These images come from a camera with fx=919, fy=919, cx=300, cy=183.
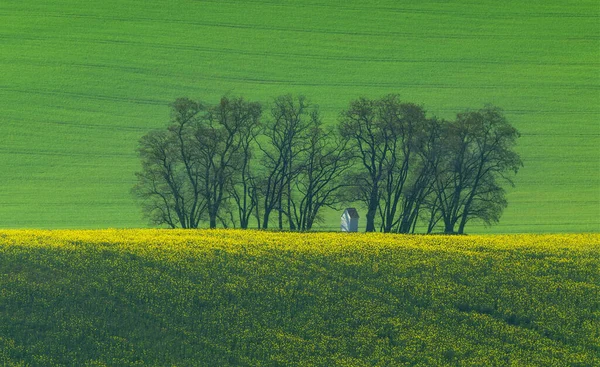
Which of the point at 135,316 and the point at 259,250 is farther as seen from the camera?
the point at 259,250

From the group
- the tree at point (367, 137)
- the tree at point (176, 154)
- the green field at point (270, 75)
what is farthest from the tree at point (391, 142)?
the green field at point (270, 75)

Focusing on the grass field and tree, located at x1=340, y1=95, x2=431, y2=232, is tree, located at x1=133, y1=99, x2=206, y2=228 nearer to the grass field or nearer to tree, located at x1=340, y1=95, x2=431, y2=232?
tree, located at x1=340, y1=95, x2=431, y2=232

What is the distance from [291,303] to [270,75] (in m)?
47.6

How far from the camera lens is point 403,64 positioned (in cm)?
7506

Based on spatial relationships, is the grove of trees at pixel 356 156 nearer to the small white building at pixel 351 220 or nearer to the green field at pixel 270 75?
the small white building at pixel 351 220

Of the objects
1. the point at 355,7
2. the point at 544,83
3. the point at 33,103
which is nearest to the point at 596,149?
the point at 544,83

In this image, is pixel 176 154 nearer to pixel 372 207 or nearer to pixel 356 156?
pixel 356 156

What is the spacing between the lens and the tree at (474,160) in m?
43.8

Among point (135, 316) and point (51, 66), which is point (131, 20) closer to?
point (51, 66)

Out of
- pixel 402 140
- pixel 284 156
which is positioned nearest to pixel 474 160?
pixel 402 140

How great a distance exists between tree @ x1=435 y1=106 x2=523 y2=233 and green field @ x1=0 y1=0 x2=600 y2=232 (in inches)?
323

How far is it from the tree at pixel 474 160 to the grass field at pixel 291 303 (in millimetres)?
12044

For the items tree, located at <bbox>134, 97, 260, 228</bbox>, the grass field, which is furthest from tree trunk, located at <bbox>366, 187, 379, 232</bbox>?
the grass field

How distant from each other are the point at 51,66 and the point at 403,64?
2816cm
